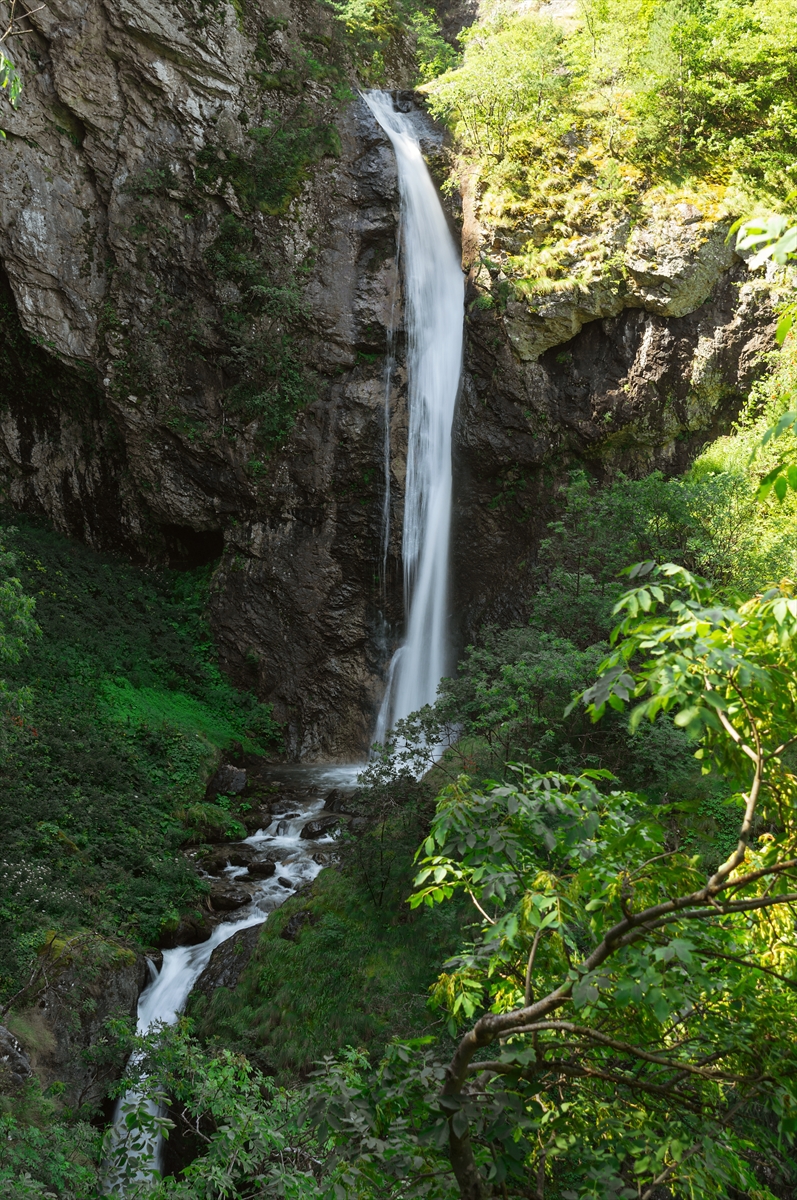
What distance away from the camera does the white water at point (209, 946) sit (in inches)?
219

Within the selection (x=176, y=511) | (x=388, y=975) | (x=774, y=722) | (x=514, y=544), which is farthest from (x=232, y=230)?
(x=774, y=722)

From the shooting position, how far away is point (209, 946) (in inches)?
317

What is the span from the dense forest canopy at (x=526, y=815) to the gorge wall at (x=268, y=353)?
84 centimetres

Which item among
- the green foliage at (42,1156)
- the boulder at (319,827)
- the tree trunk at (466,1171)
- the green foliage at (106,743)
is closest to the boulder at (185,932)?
the green foliage at (106,743)

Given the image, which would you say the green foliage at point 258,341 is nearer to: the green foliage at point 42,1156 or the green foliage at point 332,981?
the green foliage at point 332,981

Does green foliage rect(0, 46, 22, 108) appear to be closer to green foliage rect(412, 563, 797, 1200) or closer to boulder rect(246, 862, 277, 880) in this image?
green foliage rect(412, 563, 797, 1200)

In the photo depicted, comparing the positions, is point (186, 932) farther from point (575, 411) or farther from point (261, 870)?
point (575, 411)

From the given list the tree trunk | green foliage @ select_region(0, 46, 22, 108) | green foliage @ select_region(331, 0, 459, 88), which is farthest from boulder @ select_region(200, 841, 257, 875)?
green foliage @ select_region(331, 0, 459, 88)

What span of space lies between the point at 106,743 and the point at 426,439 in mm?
9038

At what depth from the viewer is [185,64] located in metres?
14.7

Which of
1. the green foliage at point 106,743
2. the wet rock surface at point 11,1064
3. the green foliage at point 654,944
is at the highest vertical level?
the green foliage at point 654,944

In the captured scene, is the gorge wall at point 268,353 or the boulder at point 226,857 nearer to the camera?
the boulder at point 226,857

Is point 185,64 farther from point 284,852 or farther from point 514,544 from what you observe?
point 284,852

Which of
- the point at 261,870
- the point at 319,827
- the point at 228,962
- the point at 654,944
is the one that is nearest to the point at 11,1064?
the point at 228,962
